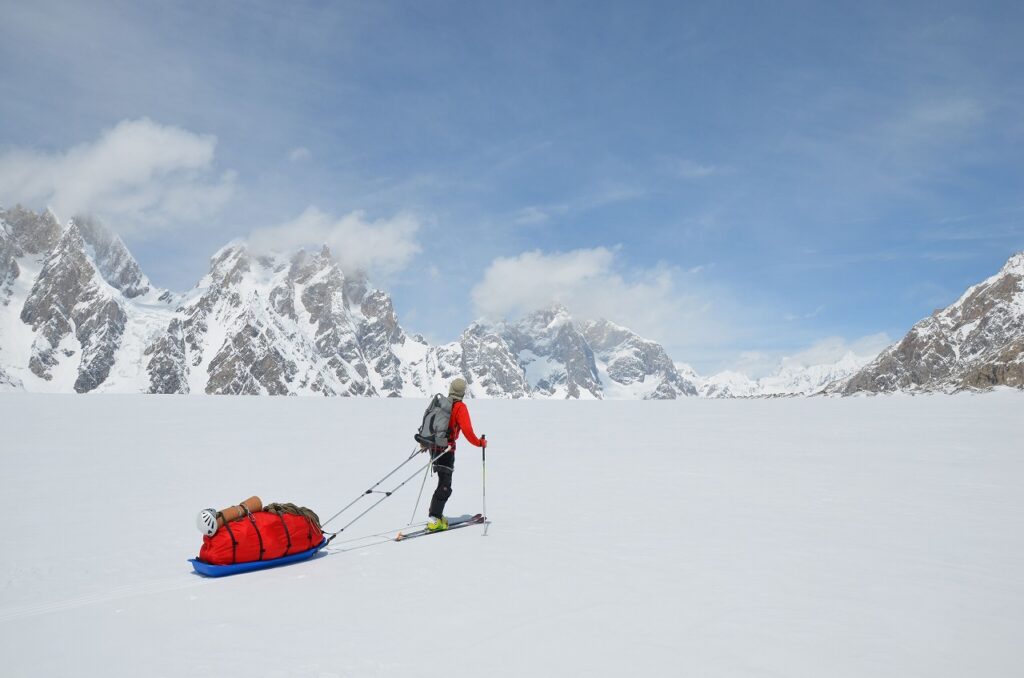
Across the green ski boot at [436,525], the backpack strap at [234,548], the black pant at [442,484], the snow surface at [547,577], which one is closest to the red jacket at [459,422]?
the black pant at [442,484]

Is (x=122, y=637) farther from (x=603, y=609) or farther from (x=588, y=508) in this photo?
(x=588, y=508)

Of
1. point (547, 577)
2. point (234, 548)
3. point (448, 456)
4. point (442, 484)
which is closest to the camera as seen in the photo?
point (547, 577)

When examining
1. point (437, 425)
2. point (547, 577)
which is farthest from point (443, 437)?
point (547, 577)

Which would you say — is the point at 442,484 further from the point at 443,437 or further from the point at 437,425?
the point at 437,425

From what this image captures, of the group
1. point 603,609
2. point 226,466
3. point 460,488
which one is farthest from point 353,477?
point 603,609

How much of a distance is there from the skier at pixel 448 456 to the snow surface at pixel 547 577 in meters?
0.73

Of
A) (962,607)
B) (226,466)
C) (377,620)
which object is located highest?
(226,466)

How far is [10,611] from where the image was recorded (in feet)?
22.4

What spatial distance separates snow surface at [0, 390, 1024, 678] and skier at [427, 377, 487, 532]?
73 cm

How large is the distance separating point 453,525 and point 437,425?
1.80 meters

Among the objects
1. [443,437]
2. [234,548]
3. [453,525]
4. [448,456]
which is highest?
[443,437]

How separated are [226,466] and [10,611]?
36.5 feet

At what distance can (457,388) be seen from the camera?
11.2 meters

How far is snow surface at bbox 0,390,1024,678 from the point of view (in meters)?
5.52
